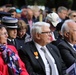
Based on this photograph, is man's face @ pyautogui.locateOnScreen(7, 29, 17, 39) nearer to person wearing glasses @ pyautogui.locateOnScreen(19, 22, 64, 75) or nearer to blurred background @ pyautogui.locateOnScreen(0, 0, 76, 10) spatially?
person wearing glasses @ pyautogui.locateOnScreen(19, 22, 64, 75)

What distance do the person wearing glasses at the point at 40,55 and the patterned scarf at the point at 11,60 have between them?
317mm

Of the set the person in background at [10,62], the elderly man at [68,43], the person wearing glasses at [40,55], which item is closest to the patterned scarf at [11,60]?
the person in background at [10,62]

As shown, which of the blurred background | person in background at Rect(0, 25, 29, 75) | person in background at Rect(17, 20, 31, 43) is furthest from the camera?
the blurred background

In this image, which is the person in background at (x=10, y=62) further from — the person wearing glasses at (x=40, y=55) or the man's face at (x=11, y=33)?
the man's face at (x=11, y=33)

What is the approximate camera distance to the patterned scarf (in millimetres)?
6378

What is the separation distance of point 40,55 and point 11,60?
0.72 metres

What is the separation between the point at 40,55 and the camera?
701cm

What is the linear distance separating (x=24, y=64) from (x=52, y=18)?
3.46 m

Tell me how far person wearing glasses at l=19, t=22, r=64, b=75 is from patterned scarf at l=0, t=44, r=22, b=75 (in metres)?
0.32

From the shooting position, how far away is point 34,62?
6844 millimetres

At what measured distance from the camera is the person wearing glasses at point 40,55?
6832mm

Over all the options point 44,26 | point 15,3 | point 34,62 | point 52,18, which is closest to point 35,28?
point 44,26

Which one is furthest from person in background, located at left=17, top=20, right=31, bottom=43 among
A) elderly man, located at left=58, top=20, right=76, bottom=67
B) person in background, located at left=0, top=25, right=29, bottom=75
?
person in background, located at left=0, top=25, right=29, bottom=75

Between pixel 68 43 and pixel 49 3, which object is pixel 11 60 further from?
pixel 49 3
